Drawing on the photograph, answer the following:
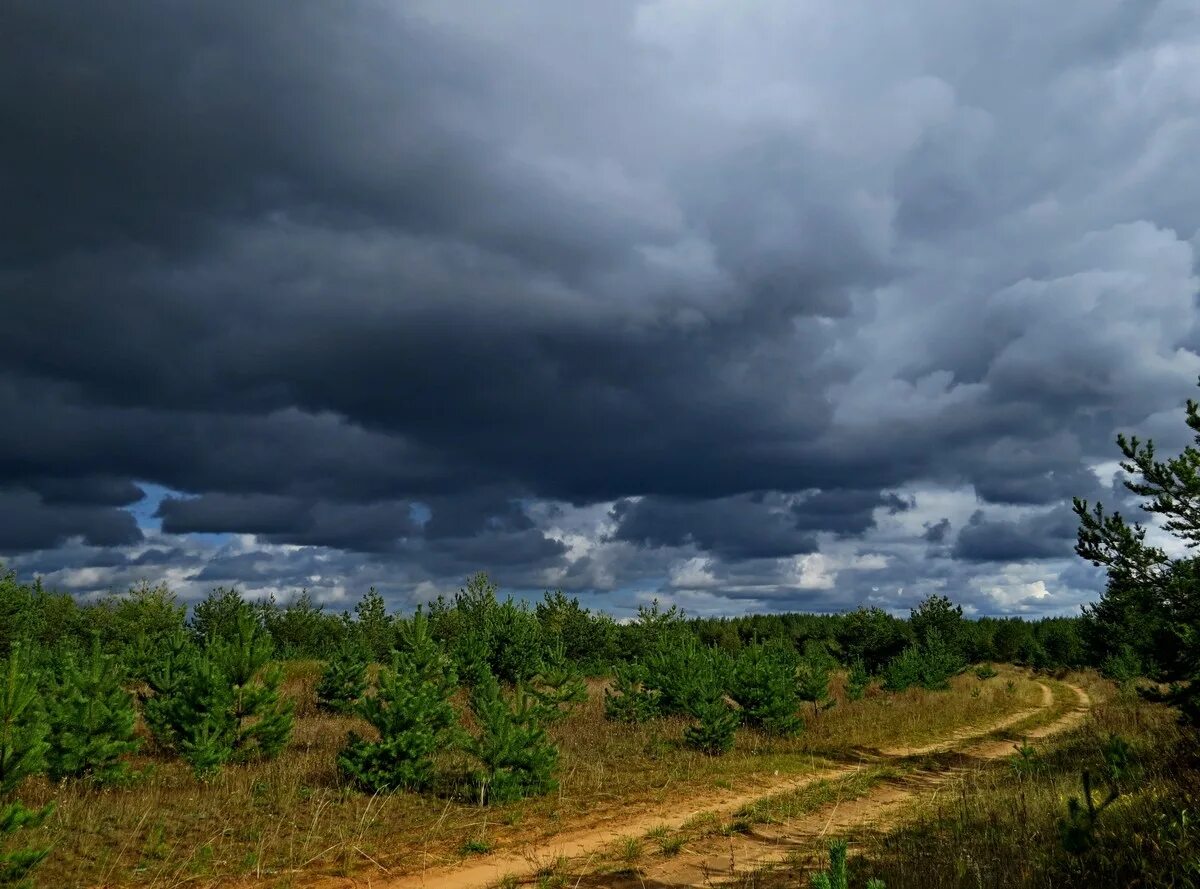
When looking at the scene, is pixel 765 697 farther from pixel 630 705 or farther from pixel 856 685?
pixel 856 685

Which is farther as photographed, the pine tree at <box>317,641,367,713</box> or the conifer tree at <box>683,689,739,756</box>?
the pine tree at <box>317,641,367,713</box>

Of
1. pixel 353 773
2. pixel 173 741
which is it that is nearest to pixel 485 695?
pixel 353 773

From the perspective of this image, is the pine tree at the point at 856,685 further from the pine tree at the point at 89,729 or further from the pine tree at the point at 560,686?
the pine tree at the point at 89,729

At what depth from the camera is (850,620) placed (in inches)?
2576

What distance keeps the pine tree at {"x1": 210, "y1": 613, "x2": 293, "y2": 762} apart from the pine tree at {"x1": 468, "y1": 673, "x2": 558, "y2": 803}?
18.6 feet

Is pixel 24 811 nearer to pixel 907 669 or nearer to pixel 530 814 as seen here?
pixel 530 814

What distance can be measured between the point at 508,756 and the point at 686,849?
4.68m

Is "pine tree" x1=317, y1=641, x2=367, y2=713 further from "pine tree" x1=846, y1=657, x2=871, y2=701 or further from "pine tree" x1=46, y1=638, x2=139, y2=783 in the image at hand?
"pine tree" x1=846, y1=657, x2=871, y2=701

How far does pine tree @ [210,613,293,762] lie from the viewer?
682 inches

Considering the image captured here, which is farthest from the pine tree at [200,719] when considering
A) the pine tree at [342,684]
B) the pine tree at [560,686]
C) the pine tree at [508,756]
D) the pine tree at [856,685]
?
the pine tree at [856,685]

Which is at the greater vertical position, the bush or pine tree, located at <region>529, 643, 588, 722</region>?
pine tree, located at <region>529, 643, 588, 722</region>

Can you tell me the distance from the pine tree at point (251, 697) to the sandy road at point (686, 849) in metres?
8.87

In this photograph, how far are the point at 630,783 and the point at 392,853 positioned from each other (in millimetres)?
6510

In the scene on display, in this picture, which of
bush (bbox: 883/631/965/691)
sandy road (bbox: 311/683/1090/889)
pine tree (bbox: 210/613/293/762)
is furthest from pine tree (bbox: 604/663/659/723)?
bush (bbox: 883/631/965/691)
